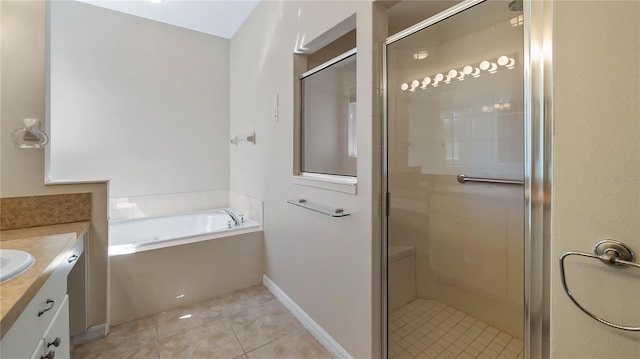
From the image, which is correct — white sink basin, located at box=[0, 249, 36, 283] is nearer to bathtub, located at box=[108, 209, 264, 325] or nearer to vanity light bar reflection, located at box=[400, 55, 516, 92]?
bathtub, located at box=[108, 209, 264, 325]

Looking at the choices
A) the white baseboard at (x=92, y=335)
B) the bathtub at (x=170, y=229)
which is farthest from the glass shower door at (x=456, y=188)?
the white baseboard at (x=92, y=335)

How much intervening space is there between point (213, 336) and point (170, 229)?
1643 mm

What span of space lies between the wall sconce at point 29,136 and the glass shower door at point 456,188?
1.98 metres

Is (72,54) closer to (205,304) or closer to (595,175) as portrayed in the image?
(205,304)

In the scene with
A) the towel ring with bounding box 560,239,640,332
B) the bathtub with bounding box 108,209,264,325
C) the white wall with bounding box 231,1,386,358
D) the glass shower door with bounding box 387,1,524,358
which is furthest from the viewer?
the bathtub with bounding box 108,209,264,325

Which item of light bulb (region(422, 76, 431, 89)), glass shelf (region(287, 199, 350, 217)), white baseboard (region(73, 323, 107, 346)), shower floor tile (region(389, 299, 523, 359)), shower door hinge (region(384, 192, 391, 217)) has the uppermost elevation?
light bulb (region(422, 76, 431, 89))

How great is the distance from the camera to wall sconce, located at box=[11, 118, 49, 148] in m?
1.48

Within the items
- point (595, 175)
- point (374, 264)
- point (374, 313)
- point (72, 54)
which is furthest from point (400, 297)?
point (72, 54)

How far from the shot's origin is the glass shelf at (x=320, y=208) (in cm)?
158

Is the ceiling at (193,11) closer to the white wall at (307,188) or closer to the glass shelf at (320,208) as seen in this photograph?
the white wall at (307,188)

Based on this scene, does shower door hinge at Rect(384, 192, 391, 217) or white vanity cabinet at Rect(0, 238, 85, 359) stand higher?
shower door hinge at Rect(384, 192, 391, 217)

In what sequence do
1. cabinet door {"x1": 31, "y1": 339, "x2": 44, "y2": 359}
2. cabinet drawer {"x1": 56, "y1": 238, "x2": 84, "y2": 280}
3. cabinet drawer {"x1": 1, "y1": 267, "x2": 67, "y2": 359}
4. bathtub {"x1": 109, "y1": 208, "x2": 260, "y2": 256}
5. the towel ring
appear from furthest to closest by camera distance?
bathtub {"x1": 109, "y1": 208, "x2": 260, "y2": 256}, cabinet drawer {"x1": 56, "y1": 238, "x2": 84, "y2": 280}, cabinet door {"x1": 31, "y1": 339, "x2": 44, "y2": 359}, cabinet drawer {"x1": 1, "y1": 267, "x2": 67, "y2": 359}, the towel ring

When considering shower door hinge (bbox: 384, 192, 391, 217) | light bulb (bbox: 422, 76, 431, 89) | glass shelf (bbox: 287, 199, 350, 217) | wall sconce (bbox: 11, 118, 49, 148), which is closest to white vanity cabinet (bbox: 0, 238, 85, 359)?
wall sconce (bbox: 11, 118, 49, 148)

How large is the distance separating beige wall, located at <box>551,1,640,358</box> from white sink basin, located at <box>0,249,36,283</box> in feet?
5.50
